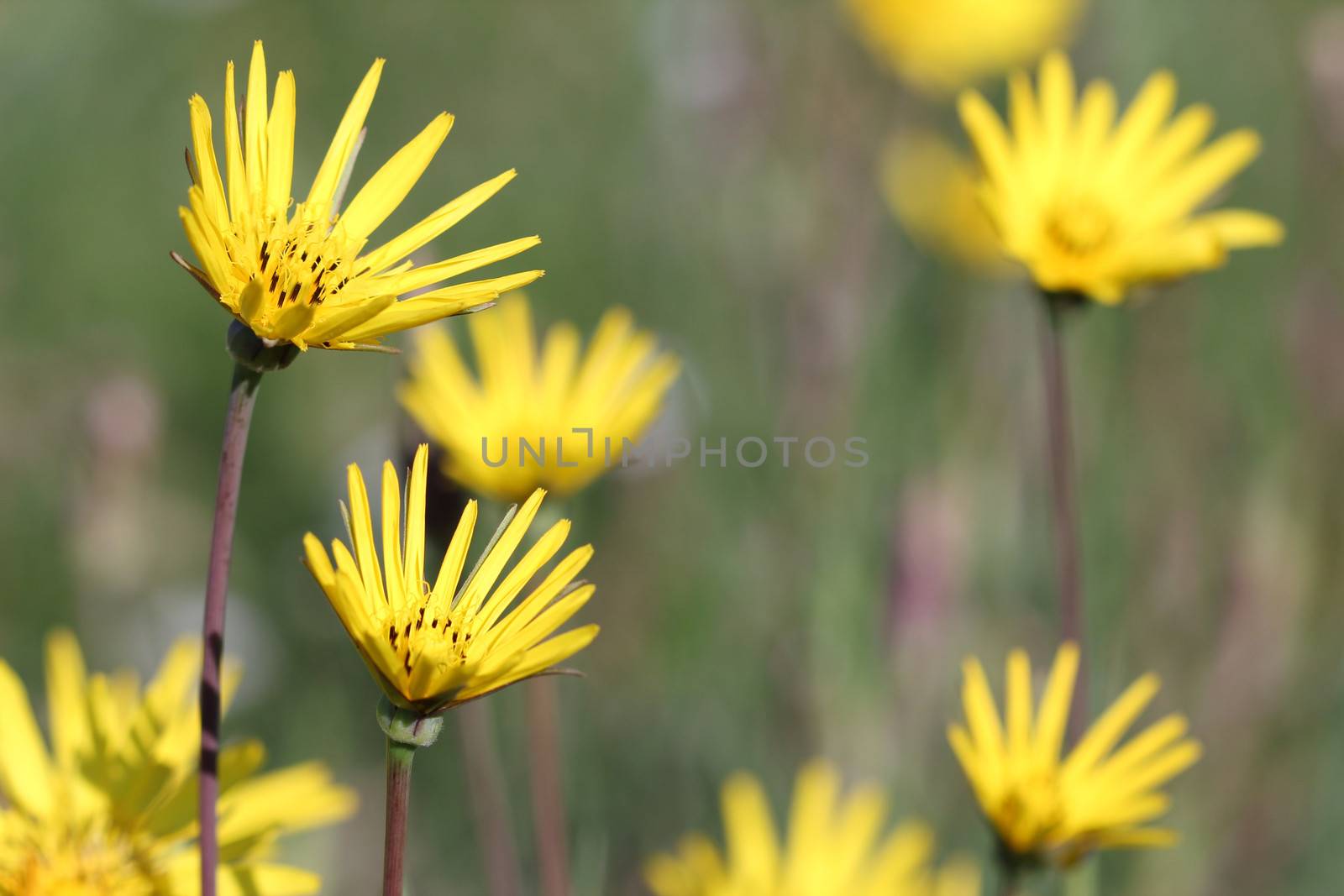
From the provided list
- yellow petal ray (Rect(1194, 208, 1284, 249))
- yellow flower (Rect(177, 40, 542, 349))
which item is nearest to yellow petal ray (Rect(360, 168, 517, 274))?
yellow flower (Rect(177, 40, 542, 349))

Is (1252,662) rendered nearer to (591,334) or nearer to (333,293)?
(591,334)

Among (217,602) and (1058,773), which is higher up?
(217,602)

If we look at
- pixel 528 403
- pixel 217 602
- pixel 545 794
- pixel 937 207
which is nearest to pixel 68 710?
pixel 217 602

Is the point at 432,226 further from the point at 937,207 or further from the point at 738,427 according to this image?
the point at 937,207

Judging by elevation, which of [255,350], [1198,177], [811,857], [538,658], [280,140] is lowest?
[811,857]

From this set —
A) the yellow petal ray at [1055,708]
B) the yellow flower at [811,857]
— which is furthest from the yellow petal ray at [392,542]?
the yellow flower at [811,857]

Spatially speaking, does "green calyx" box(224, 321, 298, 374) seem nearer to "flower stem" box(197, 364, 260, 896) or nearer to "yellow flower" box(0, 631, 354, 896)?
"flower stem" box(197, 364, 260, 896)

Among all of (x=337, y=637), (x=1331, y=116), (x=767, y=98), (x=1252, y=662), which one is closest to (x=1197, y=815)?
(x=1252, y=662)
